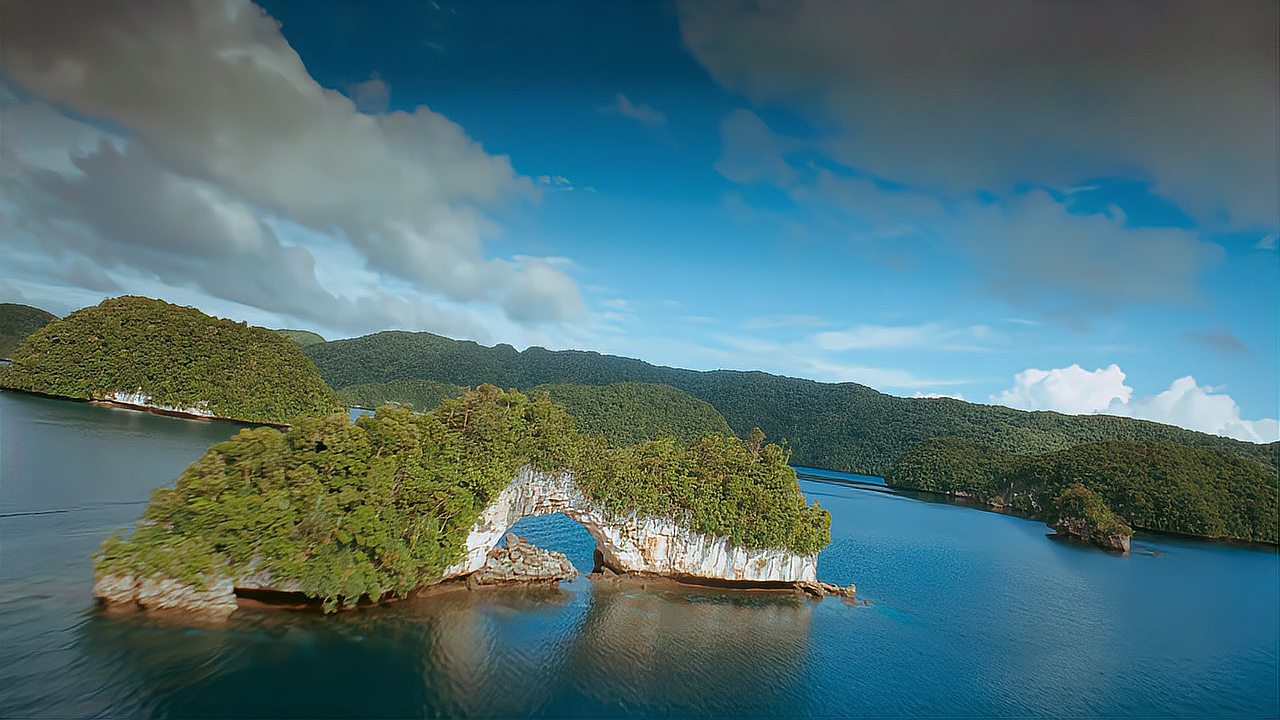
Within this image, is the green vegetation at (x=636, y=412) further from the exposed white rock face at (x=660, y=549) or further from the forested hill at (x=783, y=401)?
the exposed white rock face at (x=660, y=549)

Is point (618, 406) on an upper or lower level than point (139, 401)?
upper

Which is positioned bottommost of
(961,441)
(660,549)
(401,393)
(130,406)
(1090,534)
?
(660,549)

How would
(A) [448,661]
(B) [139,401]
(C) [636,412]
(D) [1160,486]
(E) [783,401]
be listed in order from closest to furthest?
(A) [448,661] → (D) [1160,486] → (B) [139,401] → (C) [636,412] → (E) [783,401]

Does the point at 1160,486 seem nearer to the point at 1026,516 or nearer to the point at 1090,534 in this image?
the point at 1090,534

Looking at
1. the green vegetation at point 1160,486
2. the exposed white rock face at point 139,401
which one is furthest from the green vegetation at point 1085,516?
the exposed white rock face at point 139,401

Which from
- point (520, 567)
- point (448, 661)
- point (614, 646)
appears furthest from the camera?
point (520, 567)

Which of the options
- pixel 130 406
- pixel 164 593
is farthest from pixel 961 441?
pixel 130 406

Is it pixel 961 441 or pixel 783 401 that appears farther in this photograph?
pixel 783 401
